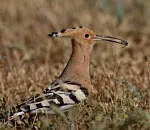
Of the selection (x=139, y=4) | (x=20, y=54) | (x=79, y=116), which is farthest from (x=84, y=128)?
(x=139, y=4)

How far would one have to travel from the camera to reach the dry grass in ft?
13.7

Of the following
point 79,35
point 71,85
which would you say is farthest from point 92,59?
point 71,85

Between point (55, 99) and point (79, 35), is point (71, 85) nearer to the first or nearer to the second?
point (55, 99)

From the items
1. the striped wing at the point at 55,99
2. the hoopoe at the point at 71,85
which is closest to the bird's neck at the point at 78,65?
the hoopoe at the point at 71,85

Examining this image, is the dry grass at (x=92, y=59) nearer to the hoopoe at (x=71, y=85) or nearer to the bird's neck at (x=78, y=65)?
the hoopoe at (x=71, y=85)

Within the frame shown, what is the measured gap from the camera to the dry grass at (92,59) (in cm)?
418

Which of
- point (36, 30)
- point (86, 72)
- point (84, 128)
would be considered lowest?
point (84, 128)

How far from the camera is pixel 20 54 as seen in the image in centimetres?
676

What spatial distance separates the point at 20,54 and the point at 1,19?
0.89m

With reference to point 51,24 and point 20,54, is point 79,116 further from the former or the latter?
point 51,24

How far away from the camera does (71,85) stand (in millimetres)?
4488

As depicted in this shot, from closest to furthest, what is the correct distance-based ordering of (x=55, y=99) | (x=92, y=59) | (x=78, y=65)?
(x=55, y=99) < (x=78, y=65) < (x=92, y=59)

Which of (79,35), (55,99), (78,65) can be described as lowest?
(55,99)

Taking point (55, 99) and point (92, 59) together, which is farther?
point (92, 59)
